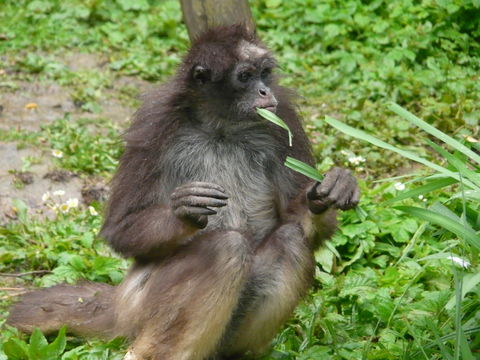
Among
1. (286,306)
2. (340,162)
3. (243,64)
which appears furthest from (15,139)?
(286,306)

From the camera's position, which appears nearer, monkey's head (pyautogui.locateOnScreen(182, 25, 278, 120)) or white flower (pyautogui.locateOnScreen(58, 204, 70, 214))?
monkey's head (pyautogui.locateOnScreen(182, 25, 278, 120))

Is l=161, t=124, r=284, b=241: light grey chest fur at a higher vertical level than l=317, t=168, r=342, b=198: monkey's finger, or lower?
lower

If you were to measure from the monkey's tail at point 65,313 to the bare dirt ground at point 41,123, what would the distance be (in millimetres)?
1877

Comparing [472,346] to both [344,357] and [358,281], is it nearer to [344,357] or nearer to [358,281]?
[344,357]

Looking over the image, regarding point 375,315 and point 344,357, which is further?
point 375,315

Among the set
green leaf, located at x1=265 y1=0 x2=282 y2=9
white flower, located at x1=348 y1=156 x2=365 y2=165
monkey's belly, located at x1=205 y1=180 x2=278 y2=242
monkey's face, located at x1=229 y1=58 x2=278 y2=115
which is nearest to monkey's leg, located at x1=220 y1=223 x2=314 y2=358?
monkey's belly, located at x1=205 y1=180 x2=278 y2=242

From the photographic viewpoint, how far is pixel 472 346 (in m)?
5.11

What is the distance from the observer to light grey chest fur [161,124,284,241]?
625cm

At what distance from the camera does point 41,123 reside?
10094 millimetres

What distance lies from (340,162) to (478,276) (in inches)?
177

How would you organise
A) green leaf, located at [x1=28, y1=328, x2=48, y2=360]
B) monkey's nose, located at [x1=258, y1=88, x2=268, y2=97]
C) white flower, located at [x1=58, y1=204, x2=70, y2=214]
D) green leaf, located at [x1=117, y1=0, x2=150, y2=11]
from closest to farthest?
green leaf, located at [x1=28, y1=328, x2=48, y2=360] → monkey's nose, located at [x1=258, y1=88, x2=268, y2=97] → white flower, located at [x1=58, y1=204, x2=70, y2=214] → green leaf, located at [x1=117, y1=0, x2=150, y2=11]

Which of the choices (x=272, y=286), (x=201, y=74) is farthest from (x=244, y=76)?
(x=272, y=286)

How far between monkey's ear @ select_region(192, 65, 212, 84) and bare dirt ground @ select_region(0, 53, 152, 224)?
8.73ft

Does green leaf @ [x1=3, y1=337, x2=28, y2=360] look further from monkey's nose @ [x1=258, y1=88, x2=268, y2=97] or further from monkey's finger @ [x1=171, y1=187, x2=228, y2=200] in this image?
monkey's nose @ [x1=258, y1=88, x2=268, y2=97]
